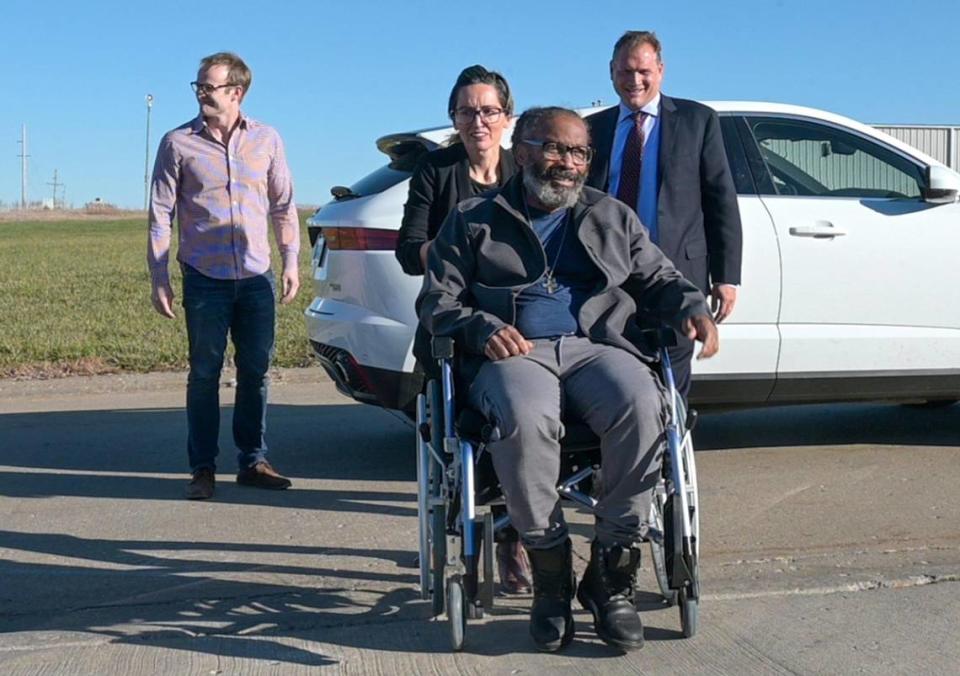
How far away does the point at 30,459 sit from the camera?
7336mm

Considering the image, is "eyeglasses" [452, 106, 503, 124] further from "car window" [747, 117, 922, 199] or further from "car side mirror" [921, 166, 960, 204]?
"car side mirror" [921, 166, 960, 204]

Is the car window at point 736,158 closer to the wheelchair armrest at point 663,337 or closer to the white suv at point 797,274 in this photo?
the white suv at point 797,274

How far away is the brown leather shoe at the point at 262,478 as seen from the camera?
21.4 feet

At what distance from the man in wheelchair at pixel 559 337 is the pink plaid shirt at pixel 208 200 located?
2.03 meters

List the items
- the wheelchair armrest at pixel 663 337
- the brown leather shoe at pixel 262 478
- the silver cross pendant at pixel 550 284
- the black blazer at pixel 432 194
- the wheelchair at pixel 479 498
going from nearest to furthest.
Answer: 1. the wheelchair at pixel 479 498
2. the wheelchair armrest at pixel 663 337
3. the silver cross pendant at pixel 550 284
4. the black blazer at pixel 432 194
5. the brown leather shoe at pixel 262 478

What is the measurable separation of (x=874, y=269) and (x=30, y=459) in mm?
4584

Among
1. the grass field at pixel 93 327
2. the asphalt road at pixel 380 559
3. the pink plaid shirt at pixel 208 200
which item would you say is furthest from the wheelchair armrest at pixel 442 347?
the grass field at pixel 93 327

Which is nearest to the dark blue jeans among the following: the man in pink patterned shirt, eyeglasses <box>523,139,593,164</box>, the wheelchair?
the man in pink patterned shirt

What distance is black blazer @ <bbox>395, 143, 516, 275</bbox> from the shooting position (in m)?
5.11

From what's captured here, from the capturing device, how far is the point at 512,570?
15.5ft

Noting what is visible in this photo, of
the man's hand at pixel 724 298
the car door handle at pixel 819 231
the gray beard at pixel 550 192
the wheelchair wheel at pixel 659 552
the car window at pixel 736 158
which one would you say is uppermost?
the car window at pixel 736 158

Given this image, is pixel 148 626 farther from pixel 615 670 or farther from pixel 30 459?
pixel 30 459

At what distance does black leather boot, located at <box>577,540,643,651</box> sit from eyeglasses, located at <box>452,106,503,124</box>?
172 centimetres

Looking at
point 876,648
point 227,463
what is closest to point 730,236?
point 876,648
